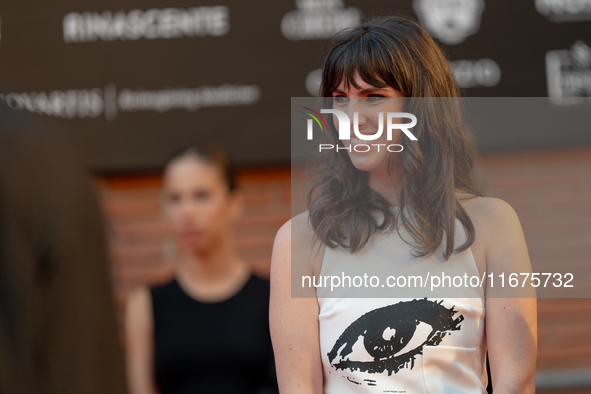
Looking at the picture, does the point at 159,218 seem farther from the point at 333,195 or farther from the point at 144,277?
the point at 333,195

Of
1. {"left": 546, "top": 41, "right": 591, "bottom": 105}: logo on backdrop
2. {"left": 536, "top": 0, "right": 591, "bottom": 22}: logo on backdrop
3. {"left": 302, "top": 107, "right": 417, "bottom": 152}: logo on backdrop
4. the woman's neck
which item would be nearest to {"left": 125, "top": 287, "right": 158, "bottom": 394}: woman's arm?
the woman's neck

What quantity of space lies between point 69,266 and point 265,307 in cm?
106

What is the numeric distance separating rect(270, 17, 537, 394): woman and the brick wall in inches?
36.9

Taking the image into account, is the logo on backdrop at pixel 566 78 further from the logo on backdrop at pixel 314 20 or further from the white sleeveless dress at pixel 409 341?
the white sleeveless dress at pixel 409 341

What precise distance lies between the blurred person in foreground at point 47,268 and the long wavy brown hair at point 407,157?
2.06 ft

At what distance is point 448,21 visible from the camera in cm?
214

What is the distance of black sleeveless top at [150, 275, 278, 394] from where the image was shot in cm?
145

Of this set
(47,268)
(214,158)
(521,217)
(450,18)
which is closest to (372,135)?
(47,268)

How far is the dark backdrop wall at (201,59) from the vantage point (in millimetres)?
2123

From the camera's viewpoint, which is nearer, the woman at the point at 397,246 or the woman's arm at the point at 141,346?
the woman at the point at 397,246

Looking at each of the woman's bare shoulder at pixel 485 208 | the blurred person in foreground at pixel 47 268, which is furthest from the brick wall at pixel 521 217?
the blurred person in foreground at pixel 47 268

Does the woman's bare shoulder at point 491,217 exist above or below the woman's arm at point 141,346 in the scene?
above

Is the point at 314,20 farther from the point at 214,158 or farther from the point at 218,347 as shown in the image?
the point at 218,347

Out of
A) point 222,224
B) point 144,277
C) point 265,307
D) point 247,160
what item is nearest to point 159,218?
point 144,277
